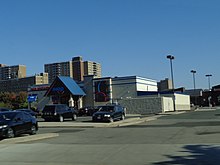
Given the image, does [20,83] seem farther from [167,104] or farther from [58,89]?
[167,104]

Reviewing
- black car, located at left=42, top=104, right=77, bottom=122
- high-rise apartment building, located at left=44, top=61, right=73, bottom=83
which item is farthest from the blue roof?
high-rise apartment building, located at left=44, top=61, right=73, bottom=83

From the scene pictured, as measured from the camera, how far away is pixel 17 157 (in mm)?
12227

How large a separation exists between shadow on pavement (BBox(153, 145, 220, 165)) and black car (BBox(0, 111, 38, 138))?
29.3 feet

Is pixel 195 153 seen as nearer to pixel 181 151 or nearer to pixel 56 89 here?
pixel 181 151

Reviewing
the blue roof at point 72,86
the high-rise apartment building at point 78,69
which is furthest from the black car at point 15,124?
the high-rise apartment building at point 78,69

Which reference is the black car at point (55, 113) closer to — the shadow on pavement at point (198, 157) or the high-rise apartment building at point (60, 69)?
the shadow on pavement at point (198, 157)

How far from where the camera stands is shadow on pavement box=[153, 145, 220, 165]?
10337 mm

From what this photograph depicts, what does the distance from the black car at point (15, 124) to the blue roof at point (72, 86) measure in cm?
4167

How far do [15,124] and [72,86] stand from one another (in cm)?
4502

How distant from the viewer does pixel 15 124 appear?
61.7ft

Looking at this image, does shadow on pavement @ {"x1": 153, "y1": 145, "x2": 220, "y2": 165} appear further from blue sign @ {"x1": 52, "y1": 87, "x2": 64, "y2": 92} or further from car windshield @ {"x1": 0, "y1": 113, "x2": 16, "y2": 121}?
blue sign @ {"x1": 52, "y1": 87, "x2": 64, "y2": 92}

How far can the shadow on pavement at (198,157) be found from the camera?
10.3 m

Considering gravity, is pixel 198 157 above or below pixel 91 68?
below

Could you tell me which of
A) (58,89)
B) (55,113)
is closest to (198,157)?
(55,113)
